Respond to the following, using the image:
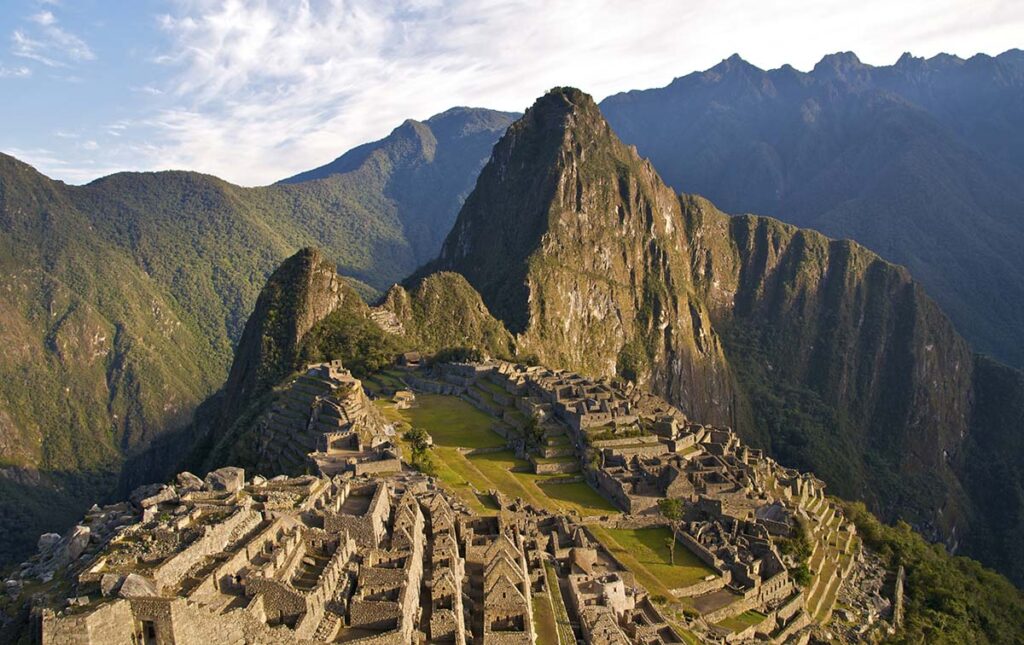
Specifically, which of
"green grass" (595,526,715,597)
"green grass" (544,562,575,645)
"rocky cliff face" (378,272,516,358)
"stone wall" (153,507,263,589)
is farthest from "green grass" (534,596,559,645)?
"rocky cliff face" (378,272,516,358)

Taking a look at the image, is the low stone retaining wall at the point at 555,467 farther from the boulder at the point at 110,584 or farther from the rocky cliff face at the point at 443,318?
the rocky cliff face at the point at 443,318

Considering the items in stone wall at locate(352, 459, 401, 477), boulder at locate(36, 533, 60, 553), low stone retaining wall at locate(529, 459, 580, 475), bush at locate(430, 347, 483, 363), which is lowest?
low stone retaining wall at locate(529, 459, 580, 475)

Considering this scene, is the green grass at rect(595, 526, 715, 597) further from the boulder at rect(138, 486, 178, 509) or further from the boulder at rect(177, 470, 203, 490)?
the boulder at rect(138, 486, 178, 509)

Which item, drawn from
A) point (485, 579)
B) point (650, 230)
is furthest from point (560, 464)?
point (650, 230)

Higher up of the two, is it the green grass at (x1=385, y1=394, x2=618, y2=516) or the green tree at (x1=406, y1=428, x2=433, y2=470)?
the green tree at (x1=406, y1=428, x2=433, y2=470)

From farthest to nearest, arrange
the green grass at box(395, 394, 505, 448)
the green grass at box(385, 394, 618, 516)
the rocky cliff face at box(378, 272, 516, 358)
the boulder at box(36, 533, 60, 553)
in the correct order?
the rocky cliff face at box(378, 272, 516, 358), the green grass at box(395, 394, 505, 448), the green grass at box(385, 394, 618, 516), the boulder at box(36, 533, 60, 553)

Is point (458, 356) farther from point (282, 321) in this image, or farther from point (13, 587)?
point (13, 587)

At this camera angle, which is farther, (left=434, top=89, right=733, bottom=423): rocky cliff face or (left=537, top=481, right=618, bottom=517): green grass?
(left=434, top=89, right=733, bottom=423): rocky cliff face
